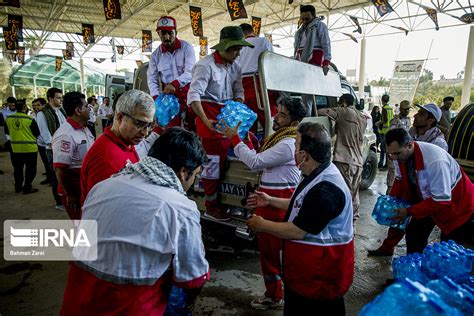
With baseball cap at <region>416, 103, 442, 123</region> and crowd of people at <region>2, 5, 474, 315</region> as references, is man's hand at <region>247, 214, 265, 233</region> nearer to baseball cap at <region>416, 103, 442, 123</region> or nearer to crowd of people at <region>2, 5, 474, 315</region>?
crowd of people at <region>2, 5, 474, 315</region>

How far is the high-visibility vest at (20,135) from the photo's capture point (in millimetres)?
6379

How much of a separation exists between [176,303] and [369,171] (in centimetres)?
656

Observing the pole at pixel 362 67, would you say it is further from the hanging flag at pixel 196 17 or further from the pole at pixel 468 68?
the hanging flag at pixel 196 17

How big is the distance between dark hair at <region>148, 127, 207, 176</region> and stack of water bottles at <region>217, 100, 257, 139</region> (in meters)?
1.53

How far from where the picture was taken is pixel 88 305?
121 centimetres

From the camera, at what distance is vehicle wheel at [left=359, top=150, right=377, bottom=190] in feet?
22.2

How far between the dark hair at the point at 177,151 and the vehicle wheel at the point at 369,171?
619cm

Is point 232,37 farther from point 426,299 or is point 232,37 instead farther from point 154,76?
point 426,299

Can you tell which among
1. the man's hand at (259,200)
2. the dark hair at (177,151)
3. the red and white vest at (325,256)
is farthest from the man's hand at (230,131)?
the dark hair at (177,151)

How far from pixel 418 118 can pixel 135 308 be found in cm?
413

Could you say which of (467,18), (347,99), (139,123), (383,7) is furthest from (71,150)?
(467,18)

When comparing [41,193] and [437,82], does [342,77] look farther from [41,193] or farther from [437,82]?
[437,82]

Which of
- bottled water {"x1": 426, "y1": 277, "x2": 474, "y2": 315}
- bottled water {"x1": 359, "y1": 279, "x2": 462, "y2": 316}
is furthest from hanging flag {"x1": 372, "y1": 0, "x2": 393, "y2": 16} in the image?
bottled water {"x1": 359, "y1": 279, "x2": 462, "y2": 316}

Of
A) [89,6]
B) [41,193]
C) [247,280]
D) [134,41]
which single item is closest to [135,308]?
[247,280]
